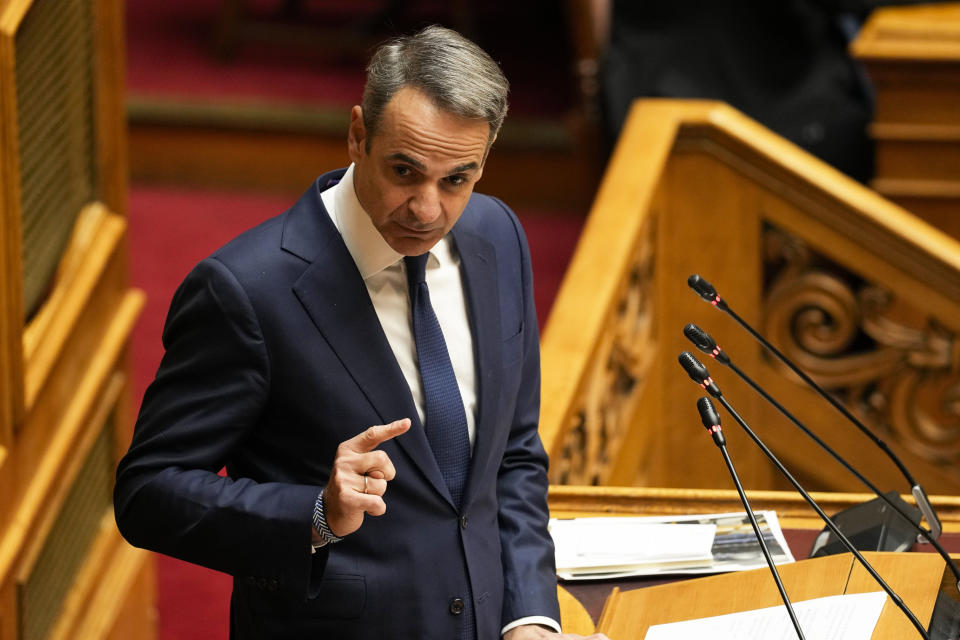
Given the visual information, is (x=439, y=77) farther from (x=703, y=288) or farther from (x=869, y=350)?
(x=869, y=350)

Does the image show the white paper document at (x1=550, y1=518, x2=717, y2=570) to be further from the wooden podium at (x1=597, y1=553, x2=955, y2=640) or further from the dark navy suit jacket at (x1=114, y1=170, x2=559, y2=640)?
the dark navy suit jacket at (x1=114, y1=170, x2=559, y2=640)

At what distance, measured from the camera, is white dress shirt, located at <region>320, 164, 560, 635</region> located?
75.0 inches

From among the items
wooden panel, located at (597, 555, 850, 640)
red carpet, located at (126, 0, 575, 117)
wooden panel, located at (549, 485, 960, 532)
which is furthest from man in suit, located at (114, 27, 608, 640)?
Answer: red carpet, located at (126, 0, 575, 117)

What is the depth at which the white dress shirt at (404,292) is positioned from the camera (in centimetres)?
191

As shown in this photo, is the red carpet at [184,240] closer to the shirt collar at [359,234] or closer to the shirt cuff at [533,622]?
the shirt cuff at [533,622]

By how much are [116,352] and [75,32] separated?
84 centimetres

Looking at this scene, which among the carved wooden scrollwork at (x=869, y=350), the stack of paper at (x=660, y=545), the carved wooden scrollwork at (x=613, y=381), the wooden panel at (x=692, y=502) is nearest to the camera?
the stack of paper at (x=660, y=545)

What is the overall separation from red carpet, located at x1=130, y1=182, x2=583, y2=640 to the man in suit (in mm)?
2664

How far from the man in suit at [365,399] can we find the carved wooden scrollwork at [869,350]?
2650 mm

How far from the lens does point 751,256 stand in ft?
14.7

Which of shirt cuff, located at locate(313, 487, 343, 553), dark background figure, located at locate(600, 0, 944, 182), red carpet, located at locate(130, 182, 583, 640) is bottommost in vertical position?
red carpet, located at locate(130, 182, 583, 640)

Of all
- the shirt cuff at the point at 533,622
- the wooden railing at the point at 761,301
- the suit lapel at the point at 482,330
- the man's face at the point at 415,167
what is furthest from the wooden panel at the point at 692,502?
the wooden railing at the point at 761,301

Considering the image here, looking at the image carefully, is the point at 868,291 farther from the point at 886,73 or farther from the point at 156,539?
the point at 156,539

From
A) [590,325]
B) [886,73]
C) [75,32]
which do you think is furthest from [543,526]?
[886,73]
